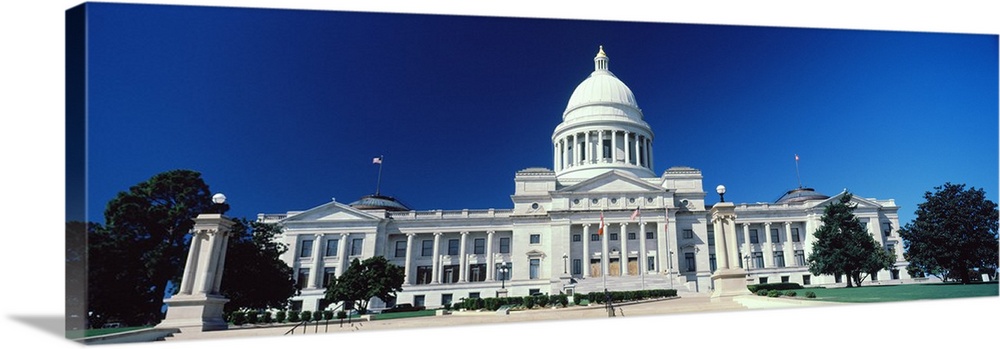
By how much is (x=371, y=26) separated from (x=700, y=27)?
33.3 feet

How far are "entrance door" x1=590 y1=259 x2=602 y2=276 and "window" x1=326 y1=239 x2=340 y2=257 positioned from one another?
1811 cm

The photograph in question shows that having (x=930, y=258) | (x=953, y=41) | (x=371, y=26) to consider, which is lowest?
(x=930, y=258)

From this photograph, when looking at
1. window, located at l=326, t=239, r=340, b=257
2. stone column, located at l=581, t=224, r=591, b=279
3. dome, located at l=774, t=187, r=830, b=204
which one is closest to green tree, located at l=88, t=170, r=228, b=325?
window, located at l=326, t=239, r=340, b=257

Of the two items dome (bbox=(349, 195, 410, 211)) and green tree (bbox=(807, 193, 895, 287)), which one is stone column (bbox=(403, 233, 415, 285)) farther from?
green tree (bbox=(807, 193, 895, 287))

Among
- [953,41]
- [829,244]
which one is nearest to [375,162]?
[953,41]

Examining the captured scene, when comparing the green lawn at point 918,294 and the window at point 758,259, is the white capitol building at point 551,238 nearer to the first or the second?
the window at point 758,259

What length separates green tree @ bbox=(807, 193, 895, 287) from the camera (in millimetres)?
31156

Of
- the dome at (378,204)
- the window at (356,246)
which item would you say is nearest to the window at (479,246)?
the dome at (378,204)

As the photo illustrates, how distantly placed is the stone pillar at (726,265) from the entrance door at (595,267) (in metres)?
23.0

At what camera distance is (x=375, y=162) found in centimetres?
2469

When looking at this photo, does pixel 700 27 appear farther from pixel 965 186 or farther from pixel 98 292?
pixel 98 292

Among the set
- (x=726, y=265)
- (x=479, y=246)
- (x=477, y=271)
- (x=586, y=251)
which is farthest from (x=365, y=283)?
(x=726, y=265)

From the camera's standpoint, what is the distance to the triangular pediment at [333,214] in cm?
4163

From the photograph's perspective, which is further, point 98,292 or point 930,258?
point 930,258
